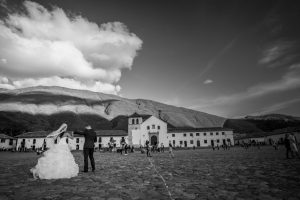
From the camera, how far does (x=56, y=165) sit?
26.0 feet

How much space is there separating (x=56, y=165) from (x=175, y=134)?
2958 inches

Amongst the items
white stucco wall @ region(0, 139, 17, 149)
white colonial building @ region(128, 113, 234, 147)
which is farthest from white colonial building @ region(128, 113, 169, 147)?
white stucco wall @ region(0, 139, 17, 149)

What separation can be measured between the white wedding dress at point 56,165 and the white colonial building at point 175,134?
69.8 m

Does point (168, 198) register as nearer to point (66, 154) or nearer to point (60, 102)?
point (66, 154)

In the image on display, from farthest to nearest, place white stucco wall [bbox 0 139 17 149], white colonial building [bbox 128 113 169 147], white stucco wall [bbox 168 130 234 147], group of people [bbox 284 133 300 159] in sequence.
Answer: white stucco wall [bbox 0 139 17 149] < white stucco wall [bbox 168 130 234 147] < white colonial building [bbox 128 113 169 147] < group of people [bbox 284 133 300 159]

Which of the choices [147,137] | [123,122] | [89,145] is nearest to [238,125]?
[123,122]

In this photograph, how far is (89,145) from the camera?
9602 millimetres

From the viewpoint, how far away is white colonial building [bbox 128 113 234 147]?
255 ft

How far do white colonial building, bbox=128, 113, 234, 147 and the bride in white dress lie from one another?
229 feet

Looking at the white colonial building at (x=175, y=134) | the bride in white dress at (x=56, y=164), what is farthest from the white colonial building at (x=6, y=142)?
the bride in white dress at (x=56, y=164)

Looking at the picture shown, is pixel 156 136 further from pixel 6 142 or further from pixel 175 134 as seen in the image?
pixel 6 142

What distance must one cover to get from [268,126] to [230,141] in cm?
12844

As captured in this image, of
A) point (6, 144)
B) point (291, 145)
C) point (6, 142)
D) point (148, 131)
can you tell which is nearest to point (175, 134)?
point (148, 131)

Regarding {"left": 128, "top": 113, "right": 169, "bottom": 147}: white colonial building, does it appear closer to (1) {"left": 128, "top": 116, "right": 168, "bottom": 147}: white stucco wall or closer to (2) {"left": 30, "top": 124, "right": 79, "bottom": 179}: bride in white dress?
(1) {"left": 128, "top": 116, "right": 168, "bottom": 147}: white stucco wall
